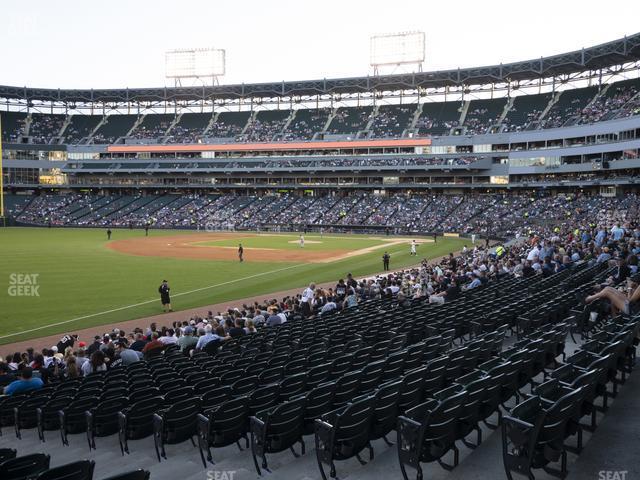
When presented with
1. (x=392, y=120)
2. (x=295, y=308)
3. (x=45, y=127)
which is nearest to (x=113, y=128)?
(x=45, y=127)

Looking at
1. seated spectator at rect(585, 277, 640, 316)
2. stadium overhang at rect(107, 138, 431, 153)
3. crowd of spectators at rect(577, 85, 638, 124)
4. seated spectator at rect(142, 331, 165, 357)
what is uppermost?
crowd of spectators at rect(577, 85, 638, 124)

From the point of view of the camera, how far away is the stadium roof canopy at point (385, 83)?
67.1 metres

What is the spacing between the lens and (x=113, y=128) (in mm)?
106875

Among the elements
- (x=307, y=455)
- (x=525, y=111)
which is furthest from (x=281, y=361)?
(x=525, y=111)

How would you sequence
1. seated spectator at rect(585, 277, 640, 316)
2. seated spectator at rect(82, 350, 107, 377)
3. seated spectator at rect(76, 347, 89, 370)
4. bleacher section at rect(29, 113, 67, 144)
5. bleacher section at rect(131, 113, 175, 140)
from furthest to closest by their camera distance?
1. bleacher section at rect(131, 113, 175, 140)
2. bleacher section at rect(29, 113, 67, 144)
3. seated spectator at rect(76, 347, 89, 370)
4. seated spectator at rect(82, 350, 107, 377)
5. seated spectator at rect(585, 277, 640, 316)

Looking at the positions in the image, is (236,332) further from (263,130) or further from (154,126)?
(154,126)

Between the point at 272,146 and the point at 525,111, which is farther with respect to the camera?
the point at 272,146

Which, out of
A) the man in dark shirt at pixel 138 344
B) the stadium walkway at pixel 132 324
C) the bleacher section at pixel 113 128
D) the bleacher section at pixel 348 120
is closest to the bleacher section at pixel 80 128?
the bleacher section at pixel 348 120

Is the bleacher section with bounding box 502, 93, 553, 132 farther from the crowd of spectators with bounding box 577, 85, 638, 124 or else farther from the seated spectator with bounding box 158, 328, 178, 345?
the seated spectator with bounding box 158, 328, 178, 345

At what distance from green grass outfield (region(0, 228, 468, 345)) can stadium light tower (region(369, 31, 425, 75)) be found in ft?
165

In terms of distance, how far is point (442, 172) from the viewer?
277 ft

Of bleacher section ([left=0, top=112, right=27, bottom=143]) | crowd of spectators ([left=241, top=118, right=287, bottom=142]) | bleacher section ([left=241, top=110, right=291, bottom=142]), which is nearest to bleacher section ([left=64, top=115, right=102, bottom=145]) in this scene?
bleacher section ([left=0, top=112, right=27, bottom=143])

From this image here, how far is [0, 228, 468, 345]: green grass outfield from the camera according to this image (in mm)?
23641
